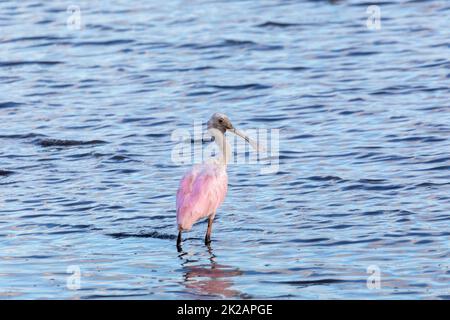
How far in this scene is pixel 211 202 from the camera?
39.4ft

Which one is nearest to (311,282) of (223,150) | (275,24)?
(223,150)

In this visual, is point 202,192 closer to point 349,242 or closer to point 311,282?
point 349,242

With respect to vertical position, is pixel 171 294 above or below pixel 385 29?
below

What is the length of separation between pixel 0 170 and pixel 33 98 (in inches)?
179

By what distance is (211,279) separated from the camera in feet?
35.4

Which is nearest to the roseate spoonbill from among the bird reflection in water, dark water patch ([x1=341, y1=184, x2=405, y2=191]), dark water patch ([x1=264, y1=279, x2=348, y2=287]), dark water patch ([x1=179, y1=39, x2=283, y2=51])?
the bird reflection in water

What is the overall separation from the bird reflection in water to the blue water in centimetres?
3

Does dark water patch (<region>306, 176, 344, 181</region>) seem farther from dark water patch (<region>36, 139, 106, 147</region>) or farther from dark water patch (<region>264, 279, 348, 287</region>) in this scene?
dark water patch (<region>264, 279, 348, 287</region>)

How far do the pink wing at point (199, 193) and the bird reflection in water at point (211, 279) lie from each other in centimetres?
41

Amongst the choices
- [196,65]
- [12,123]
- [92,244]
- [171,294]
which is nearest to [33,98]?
[12,123]

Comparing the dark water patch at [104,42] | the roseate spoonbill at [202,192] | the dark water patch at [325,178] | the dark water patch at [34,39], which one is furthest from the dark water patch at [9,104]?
the roseate spoonbill at [202,192]

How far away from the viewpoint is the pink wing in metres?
11.8

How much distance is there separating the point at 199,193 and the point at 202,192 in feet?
0.11
